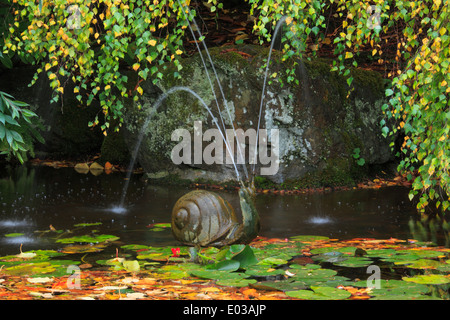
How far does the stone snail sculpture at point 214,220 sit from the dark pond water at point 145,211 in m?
0.45

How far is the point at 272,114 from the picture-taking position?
7898 mm

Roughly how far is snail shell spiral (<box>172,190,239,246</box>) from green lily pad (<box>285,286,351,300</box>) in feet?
4.02

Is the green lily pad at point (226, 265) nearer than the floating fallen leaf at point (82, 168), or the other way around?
the green lily pad at point (226, 265)

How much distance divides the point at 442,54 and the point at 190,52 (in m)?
6.05

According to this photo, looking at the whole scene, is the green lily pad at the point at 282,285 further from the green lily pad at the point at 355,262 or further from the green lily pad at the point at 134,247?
the green lily pad at the point at 134,247

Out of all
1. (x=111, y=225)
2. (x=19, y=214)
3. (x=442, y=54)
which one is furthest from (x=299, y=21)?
(x=19, y=214)

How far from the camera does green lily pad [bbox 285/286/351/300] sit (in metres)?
3.27

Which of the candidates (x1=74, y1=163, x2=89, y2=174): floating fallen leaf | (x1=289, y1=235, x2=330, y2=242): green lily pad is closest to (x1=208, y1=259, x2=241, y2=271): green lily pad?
(x1=289, y1=235, x2=330, y2=242): green lily pad

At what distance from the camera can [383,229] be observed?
218 inches

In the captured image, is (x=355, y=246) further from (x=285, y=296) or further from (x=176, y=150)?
(x=176, y=150)

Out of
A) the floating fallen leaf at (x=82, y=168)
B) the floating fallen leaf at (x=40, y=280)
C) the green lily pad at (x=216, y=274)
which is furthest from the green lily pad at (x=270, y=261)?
the floating fallen leaf at (x=82, y=168)

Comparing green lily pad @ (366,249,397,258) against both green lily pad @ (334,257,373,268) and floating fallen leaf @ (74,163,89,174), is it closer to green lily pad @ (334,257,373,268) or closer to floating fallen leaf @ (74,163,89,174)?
green lily pad @ (334,257,373,268)

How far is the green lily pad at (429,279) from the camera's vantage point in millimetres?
3635

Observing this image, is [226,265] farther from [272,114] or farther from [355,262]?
[272,114]
